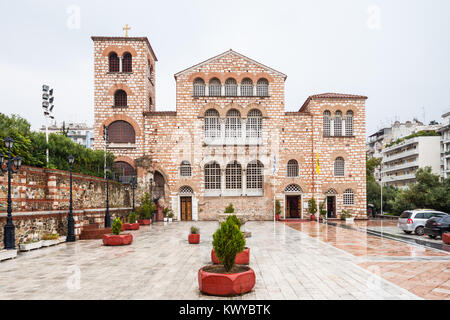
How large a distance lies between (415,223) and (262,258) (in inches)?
506

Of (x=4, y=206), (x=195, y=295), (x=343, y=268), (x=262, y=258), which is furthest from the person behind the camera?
(x=4, y=206)

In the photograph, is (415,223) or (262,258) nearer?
(262,258)

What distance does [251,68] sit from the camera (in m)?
34.3

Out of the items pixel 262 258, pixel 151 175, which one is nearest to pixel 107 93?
pixel 151 175

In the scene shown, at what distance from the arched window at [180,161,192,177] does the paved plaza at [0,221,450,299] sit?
17.0 meters

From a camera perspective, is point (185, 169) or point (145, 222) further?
point (185, 169)

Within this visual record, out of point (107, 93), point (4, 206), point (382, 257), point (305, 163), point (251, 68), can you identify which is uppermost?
point (251, 68)

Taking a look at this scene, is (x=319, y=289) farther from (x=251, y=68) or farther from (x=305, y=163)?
(x=251, y=68)

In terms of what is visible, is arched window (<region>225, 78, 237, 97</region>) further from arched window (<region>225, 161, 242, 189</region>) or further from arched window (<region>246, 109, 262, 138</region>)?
arched window (<region>225, 161, 242, 189</region>)

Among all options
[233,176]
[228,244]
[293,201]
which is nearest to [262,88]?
[233,176]

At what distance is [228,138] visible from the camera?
111ft

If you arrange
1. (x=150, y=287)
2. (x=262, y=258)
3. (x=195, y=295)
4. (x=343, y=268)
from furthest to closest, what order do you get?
(x=262, y=258) < (x=343, y=268) < (x=150, y=287) < (x=195, y=295)

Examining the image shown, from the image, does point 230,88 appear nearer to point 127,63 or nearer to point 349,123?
point 127,63

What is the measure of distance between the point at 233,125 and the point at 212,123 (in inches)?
80.4
